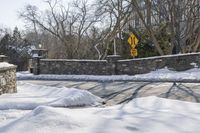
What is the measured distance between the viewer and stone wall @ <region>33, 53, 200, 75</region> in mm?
21109

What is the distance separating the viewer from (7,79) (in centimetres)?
1330

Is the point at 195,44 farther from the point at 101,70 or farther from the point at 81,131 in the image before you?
the point at 81,131

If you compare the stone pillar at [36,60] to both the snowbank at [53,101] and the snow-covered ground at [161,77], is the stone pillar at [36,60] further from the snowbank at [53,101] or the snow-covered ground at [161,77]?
the snowbank at [53,101]

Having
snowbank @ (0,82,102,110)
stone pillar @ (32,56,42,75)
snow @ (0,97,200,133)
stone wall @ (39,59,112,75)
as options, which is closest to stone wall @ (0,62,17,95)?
snowbank @ (0,82,102,110)

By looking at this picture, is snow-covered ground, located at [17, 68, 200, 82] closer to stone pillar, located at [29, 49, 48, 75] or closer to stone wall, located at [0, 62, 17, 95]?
stone pillar, located at [29, 49, 48, 75]

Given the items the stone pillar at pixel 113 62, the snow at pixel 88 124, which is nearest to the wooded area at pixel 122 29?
the stone pillar at pixel 113 62

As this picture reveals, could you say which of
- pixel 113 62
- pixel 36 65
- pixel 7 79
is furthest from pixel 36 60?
pixel 7 79

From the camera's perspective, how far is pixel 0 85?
12.7m

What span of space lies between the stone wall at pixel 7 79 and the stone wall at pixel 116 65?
32.5ft

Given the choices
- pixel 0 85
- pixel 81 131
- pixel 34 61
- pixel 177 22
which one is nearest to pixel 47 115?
pixel 81 131

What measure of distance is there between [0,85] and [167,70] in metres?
11.3

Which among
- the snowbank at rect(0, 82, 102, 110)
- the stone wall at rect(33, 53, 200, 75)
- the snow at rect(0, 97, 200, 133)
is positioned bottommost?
the snowbank at rect(0, 82, 102, 110)

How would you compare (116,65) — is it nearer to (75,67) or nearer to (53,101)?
(75,67)

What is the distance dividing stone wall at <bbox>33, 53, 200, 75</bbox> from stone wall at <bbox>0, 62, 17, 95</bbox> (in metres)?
9.92
